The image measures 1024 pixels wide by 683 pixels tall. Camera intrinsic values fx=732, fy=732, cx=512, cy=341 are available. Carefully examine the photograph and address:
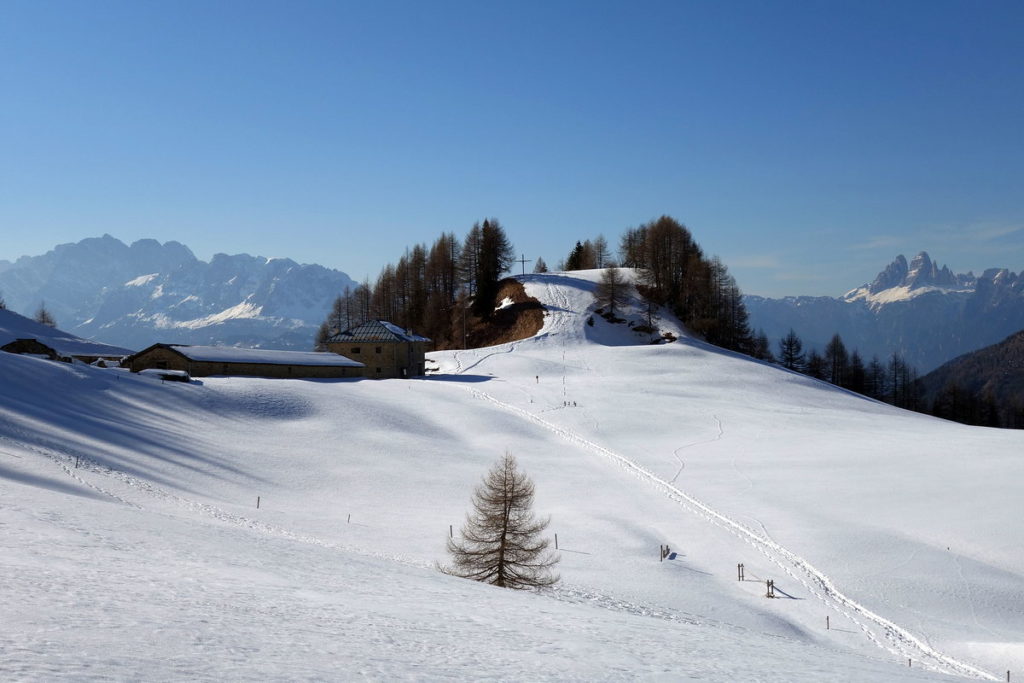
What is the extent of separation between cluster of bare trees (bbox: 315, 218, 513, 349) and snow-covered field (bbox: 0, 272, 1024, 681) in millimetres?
43595

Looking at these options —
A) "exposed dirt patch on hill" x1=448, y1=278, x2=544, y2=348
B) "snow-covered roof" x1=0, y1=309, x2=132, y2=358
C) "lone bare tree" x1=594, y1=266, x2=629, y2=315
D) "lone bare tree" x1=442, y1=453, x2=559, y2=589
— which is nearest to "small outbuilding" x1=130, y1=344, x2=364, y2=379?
"exposed dirt patch on hill" x1=448, y1=278, x2=544, y2=348

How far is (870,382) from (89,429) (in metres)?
126

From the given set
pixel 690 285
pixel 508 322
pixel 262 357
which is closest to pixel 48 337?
pixel 262 357

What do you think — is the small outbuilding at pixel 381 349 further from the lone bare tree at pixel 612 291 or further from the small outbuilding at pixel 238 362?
the lone bare tree at pixel 612 291

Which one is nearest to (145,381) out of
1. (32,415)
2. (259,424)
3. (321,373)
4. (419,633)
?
(259,424)

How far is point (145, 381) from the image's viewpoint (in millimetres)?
56531

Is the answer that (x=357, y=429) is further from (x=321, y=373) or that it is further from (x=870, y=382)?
(x=870, y=382)

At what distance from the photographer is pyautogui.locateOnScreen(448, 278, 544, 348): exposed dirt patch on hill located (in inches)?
4355

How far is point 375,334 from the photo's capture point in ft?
282

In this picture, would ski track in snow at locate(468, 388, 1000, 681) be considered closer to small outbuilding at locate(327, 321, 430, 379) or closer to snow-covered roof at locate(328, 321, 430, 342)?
small outbuilding at locate(327, 321, 430, 379)

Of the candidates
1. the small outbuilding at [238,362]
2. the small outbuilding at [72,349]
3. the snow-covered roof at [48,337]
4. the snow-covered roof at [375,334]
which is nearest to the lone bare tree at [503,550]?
the small outbuilding at [238,362]

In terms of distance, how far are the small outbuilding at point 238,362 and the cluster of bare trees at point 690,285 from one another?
57.3m

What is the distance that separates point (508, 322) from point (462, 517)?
79339mm

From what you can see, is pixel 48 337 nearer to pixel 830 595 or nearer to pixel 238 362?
pixel 238 362
